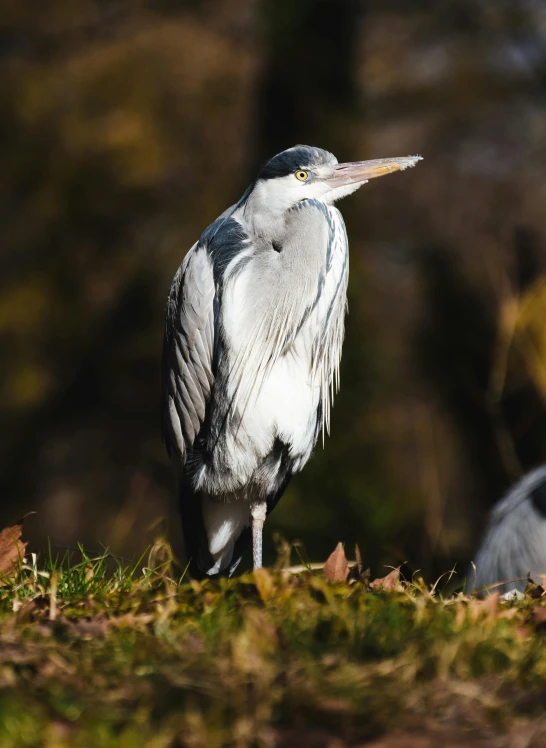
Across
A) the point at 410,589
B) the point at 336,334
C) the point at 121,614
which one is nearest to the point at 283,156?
the point at 336,334

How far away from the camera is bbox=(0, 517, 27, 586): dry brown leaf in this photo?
274cm

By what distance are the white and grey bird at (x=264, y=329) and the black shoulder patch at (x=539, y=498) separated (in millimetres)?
2298

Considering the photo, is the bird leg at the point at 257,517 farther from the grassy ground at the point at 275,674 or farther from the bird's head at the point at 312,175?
the grassy ground at the point at 275,674

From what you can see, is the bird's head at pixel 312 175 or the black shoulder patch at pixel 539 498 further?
the black shoulder patch at pixel 539 498

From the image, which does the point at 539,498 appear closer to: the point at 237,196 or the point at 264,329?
the point at 264,329

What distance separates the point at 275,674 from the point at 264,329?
198 cm

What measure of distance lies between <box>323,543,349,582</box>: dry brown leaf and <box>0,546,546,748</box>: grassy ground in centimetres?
33

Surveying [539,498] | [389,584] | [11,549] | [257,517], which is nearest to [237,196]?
[539,498]

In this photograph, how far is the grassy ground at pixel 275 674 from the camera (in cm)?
150

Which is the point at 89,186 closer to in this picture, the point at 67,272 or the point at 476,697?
the point at 67,272

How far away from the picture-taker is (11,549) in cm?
281

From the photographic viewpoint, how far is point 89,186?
32.9ft

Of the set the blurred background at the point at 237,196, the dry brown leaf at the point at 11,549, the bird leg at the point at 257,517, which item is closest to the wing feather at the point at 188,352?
the bird leg at the point at 257,517

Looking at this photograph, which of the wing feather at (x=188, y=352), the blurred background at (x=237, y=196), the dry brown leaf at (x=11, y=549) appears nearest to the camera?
the dry brown leaf at (x=11, y=549)
